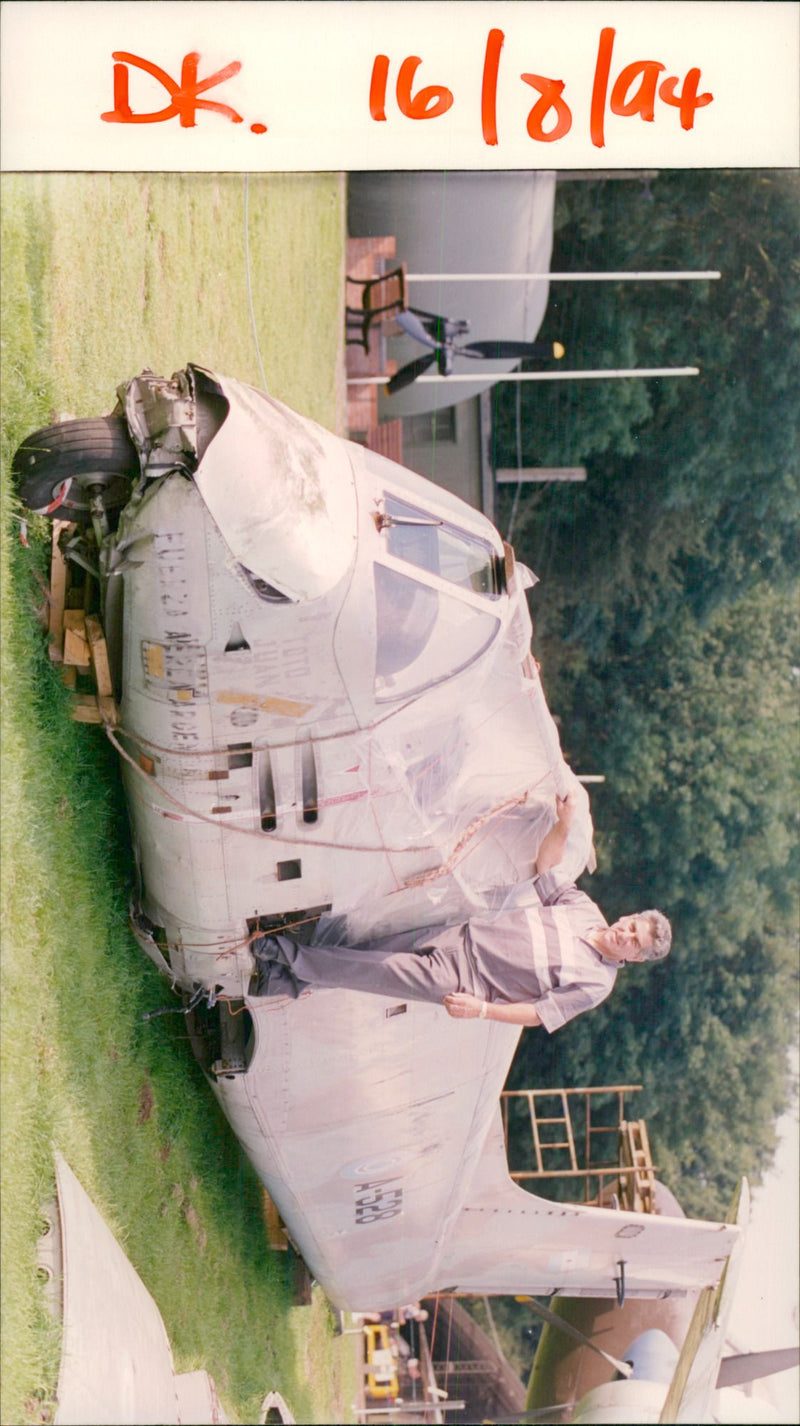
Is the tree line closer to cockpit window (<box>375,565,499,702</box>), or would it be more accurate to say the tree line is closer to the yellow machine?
cockpit window (<box>375,565,499,702</box>)

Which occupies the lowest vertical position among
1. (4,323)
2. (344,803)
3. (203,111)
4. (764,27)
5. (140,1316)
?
(140,1316)

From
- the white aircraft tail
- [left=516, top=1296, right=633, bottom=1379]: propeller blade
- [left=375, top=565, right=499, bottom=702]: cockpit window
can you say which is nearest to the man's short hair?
[left=375, top=565, right=499, bottom=702]: cockpit window

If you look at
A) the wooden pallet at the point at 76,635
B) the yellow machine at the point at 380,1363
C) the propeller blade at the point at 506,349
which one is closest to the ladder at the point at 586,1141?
the yellow machine at the point at 380,1363

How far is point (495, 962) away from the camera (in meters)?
5.54

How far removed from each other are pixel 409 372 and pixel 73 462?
3230mm

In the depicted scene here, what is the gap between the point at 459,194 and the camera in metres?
6.83

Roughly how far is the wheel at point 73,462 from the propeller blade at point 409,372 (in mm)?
2808

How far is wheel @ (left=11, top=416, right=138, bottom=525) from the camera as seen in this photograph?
4.46 m

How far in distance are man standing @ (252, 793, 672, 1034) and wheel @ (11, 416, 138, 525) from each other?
225 cm

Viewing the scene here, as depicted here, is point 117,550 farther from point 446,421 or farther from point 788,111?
point 788,111

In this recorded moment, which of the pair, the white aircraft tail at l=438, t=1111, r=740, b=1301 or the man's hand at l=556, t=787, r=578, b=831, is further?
the white aircraft tail at l=438, t=1111, r=740, b=1301

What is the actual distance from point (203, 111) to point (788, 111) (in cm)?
242

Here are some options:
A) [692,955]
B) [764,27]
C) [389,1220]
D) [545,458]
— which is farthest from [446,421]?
[389,1220]

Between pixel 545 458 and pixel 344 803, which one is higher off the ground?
pixel 545 458
